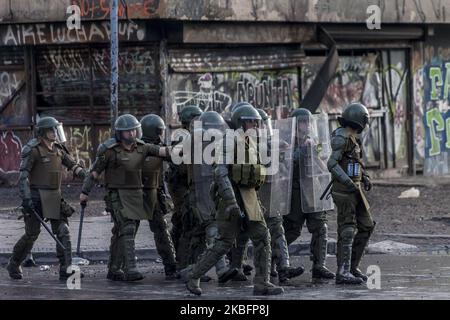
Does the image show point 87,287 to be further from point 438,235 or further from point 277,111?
point 277,111

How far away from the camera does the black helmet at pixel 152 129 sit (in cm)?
1425

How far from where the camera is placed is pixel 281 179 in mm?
13773

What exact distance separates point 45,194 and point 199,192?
1763 millimetres

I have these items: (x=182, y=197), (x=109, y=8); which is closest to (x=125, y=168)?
(x=182, y=197)

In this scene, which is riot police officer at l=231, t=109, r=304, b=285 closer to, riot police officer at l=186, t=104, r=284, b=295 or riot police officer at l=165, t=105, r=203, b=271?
riot police officer at l=165, t=105, r=203, b=271

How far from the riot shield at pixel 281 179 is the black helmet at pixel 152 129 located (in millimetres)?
1281

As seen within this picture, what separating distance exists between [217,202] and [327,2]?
12.5 meters

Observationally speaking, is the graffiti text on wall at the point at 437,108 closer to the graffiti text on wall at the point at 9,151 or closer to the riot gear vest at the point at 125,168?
the graffiti text on wall at the point at 9,151

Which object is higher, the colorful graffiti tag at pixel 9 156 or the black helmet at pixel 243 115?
the black helmet at pixel 243 115

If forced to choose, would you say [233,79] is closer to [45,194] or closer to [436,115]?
[436,115]

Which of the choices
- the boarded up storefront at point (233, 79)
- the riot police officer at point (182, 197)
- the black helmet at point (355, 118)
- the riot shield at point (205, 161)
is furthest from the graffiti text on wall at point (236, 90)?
the black helmet at point (355, 118)

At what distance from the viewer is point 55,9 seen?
22203mm
